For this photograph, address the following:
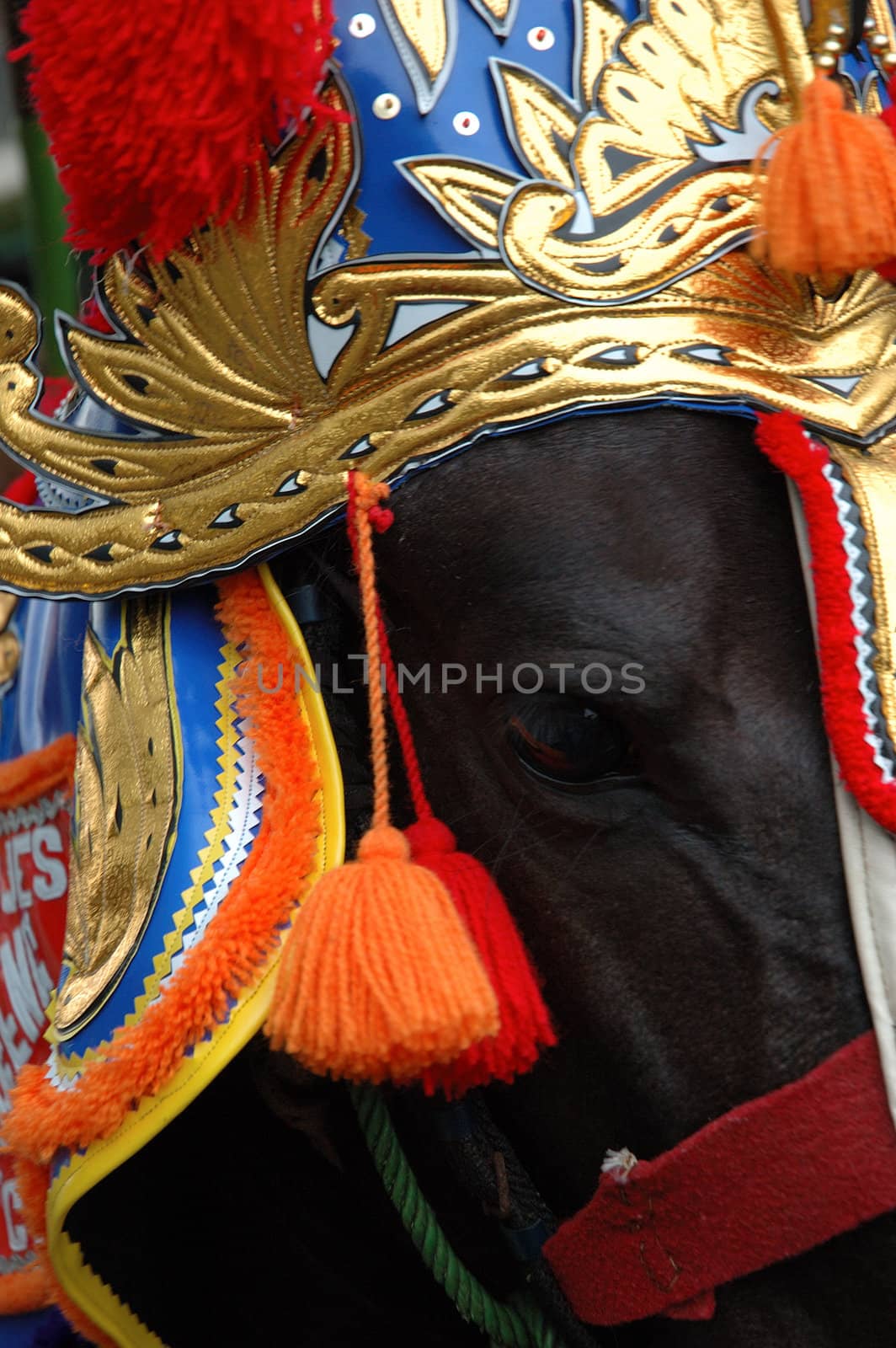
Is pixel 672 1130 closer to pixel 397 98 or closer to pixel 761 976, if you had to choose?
pixel 761 976

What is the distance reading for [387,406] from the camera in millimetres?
1434

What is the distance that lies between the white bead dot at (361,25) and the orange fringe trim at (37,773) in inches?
34.0

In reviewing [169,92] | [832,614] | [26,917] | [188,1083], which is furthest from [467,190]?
[26,917]

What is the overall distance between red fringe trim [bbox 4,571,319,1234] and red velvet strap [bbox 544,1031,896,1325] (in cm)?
41

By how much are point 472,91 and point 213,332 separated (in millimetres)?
Answer: 345

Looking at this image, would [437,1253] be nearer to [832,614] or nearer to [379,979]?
[379,979]

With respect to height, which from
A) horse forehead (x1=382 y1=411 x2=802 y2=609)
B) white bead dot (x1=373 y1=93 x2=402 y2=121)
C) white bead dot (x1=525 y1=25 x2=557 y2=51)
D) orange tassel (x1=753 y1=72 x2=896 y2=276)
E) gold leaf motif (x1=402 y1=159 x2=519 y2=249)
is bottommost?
horse forehead (x1=382 y1=411 x2=802 y2=609)

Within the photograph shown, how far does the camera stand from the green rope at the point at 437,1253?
159 centimetres

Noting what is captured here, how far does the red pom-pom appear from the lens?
136cm

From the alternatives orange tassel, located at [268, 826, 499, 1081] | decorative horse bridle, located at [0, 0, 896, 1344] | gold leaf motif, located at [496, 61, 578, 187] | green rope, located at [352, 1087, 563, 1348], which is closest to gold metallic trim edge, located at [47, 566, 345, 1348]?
decorative horse bridle, located at [0, 0, 896, 1344]

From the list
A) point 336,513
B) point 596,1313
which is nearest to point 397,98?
point 336,513

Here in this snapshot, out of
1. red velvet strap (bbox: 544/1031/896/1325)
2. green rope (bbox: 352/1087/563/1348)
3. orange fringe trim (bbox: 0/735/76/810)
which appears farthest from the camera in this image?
orange fringe trim (bbox: 0/735/76/810)

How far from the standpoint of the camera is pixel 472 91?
1.43 meters

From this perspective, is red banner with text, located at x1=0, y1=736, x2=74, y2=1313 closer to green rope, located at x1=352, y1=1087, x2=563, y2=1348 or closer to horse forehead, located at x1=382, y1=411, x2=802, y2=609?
green rope, located at x1=352, y1=1087, x2=563, y2=1348
